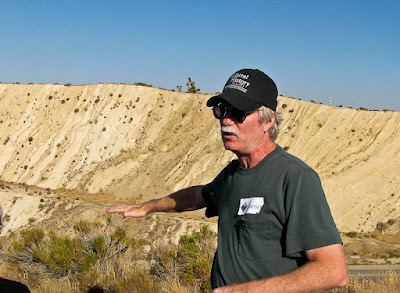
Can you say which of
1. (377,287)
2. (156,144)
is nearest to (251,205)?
(377,287)

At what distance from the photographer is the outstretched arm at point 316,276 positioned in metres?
1.74

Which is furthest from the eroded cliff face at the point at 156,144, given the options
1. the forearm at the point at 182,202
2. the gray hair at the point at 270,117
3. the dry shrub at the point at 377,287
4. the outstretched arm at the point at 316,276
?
the outstretched arm at the point at 316,276

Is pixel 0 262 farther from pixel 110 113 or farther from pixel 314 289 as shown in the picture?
pixel 110 113

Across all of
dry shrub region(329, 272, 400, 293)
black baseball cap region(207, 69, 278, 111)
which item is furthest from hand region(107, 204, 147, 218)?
dry shrub region(329, 272, 400, 293)

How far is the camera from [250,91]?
2.14 meters

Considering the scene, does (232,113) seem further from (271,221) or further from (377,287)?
(377,287)

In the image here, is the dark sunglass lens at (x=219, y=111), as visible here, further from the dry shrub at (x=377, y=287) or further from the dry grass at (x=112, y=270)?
the dry shrub at (x=377, y=287)

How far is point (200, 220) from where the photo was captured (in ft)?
69.6

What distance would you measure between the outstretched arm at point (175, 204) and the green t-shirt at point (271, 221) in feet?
1.87

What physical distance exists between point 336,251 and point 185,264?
5.30 meters

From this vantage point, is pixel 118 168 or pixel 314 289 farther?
pixel 118 168

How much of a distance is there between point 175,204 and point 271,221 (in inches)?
44.8

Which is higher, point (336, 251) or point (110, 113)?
point (110, 113)

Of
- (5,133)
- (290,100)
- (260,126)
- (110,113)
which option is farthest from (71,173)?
(260,126)
